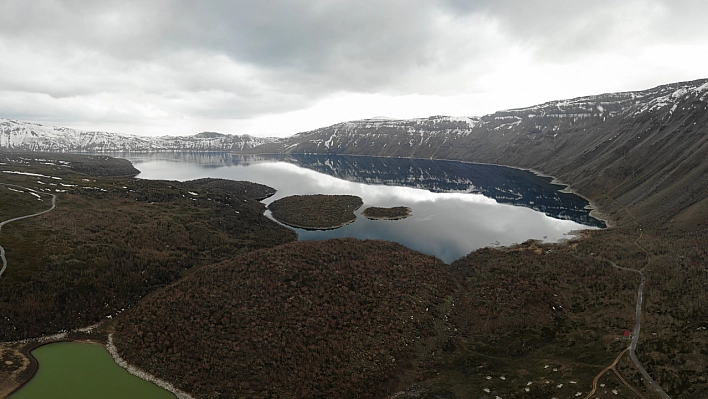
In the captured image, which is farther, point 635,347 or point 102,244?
point 102,244

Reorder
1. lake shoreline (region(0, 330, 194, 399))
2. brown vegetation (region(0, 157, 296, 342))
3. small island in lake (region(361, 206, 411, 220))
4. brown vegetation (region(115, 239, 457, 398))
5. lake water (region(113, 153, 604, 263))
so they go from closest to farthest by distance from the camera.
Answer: lake shoreline (region(0, 330, 194, 399)), brown vegetation (region(115, 239, 457, 398)), brown vegetation (region(0, 157, 296, 342)), lake water (region(113, 153, 604, 263)), small island in lake (region(361, 206, 411, 220))

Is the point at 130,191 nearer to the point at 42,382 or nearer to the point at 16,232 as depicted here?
the point at 16,232

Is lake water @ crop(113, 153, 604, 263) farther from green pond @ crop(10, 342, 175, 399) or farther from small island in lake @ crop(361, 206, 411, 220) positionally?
green pond @ crop(10, 342, 175, 399)

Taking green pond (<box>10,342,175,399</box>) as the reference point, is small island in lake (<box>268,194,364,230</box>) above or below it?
above

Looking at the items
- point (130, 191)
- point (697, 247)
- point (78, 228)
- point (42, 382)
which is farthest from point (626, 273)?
point (130, 191)

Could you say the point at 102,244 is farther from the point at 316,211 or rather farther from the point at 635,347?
the point at 635,347

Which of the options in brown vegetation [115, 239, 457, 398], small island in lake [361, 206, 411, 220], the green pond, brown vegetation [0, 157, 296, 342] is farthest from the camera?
small island in lake [361, 206, 411, 220]

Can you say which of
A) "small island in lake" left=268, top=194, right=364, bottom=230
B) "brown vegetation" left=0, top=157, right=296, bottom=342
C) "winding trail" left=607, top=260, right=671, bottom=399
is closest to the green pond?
"brown vegetation" left=0, top=157, right=296, bottom=342

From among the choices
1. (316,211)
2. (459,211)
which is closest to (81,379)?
(316,211)
